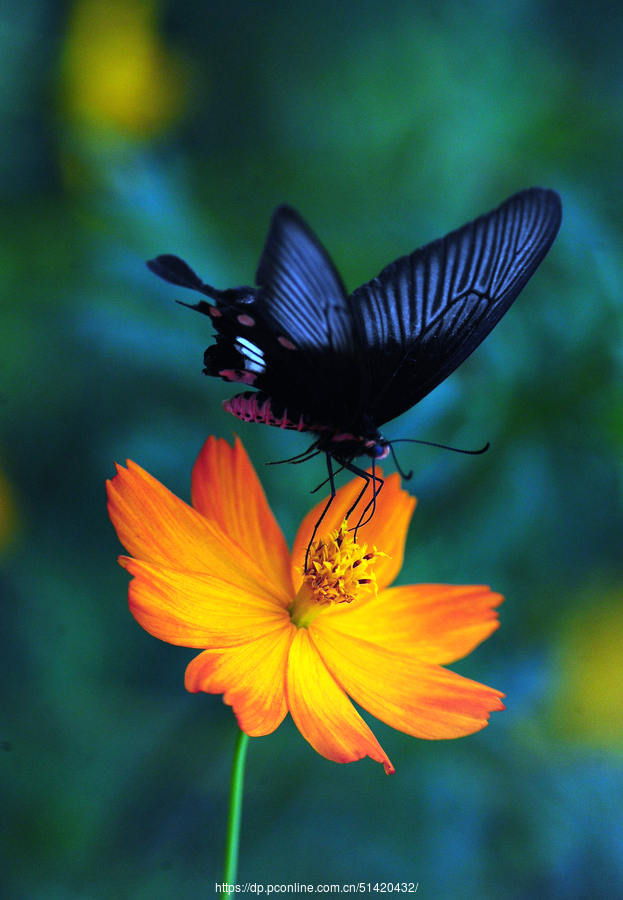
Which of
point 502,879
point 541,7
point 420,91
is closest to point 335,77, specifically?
point 420,91

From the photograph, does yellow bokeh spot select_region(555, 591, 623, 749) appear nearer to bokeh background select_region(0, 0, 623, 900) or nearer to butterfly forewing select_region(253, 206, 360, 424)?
bokeh background select_region(0, 0, 623, 900)

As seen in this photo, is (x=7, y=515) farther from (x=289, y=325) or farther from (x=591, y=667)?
(x=591, y=667)

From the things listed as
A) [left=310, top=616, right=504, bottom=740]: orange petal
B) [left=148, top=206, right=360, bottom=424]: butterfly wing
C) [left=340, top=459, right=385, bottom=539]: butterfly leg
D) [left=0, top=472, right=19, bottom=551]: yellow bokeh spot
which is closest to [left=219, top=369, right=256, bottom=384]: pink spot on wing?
[left=148, top=206, right=360, bottom=424]: butterfly wing

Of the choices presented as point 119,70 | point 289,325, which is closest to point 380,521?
point 289,325

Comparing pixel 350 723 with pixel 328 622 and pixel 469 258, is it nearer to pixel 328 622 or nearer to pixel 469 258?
pixel 328 622

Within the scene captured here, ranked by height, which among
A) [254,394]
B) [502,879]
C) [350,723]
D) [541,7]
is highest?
[541,7]

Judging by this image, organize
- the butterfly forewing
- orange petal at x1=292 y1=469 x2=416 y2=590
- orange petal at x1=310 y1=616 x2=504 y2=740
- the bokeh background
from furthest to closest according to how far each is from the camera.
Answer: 1. the bokeh background
2. orange petal at x1=292 y1=469 x2=416 y2=590
3. orange petal at x1=310 y1=616 x2=504 y2=740
4. the butterfly forewing
